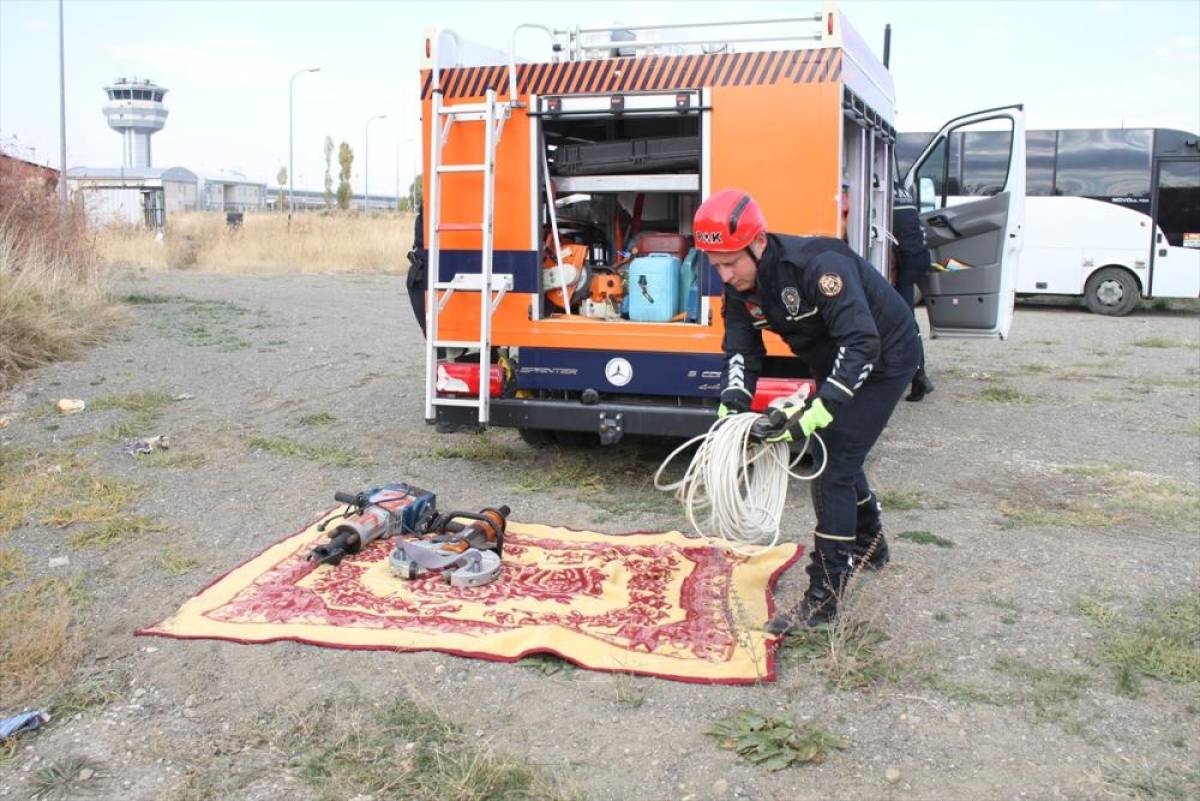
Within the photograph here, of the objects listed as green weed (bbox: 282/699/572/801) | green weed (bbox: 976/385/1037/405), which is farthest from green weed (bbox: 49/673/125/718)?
green weed (bbox: 976/385/1037/405)

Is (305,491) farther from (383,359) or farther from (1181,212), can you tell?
(1181,212)

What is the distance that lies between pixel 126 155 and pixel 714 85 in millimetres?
106989

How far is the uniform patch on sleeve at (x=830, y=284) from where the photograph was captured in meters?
4.23

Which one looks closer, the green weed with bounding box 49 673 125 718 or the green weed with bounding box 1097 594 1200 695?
the green weed with bounding box 49 673 125 718

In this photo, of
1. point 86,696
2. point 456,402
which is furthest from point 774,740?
point 456,402

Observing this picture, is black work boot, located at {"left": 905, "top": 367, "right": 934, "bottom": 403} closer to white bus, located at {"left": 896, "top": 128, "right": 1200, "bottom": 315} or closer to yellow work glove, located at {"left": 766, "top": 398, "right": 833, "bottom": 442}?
yellow work glove, located at {"left": 766, "top": 398, "right": 833, "bottom": 442}

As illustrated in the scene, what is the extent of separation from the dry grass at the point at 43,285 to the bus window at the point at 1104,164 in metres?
15.3

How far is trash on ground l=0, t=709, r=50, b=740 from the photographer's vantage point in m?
3.63

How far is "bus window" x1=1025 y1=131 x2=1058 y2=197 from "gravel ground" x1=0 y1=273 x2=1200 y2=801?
9064mm

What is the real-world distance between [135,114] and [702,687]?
107m

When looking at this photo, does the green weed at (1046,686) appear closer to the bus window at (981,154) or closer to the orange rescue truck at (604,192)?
the orange rescue truck at (604,192)

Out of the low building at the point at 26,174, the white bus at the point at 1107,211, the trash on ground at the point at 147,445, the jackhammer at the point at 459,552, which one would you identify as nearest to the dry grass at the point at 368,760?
the jackhammer at the point at 459,552

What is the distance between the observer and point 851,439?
15.3 ft

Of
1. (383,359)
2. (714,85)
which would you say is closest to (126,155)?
(383,359)
